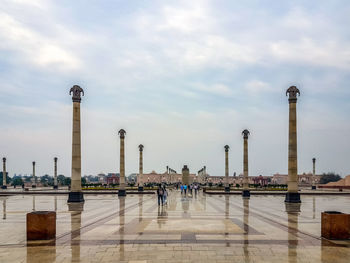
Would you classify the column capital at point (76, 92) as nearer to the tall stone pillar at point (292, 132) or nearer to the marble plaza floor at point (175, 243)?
the marble plaza floor at point (175, 243)

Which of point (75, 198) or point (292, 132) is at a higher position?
point (292, 132)

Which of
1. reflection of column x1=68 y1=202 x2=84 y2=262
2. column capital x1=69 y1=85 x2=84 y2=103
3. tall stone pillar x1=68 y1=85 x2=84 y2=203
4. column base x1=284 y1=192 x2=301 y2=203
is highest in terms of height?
column capital x1=69 y1=85 x2=84 y2=103

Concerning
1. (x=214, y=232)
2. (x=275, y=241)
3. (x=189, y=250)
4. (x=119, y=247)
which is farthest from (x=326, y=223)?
(x=119, y=247)

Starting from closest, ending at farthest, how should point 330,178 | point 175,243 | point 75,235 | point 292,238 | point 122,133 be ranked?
point 175,243
point 292,238
point 75,235
point 122,133
point 330,178

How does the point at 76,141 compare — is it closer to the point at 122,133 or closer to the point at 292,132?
the point at 122,133

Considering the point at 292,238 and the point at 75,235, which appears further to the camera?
the point at 75,235

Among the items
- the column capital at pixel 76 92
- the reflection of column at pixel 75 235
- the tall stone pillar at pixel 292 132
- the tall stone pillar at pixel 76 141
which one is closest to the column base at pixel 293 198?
the tall stone pillar at pixel 292 132

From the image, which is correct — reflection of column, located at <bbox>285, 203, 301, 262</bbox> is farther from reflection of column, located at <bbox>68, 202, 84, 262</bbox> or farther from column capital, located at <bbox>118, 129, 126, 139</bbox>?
column capital, located at <bbox>118, 129, 126, 139</bbox>

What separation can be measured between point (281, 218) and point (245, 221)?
2.49 m

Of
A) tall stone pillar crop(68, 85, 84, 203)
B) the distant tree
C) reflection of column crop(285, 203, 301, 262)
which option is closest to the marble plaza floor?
reflection of column crop(285, 203, 301, 262)

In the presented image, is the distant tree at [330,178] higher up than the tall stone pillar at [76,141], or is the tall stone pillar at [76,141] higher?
the tall stone pillar at [76,141]

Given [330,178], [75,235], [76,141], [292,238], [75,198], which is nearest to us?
[292,238]

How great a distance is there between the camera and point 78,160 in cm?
3083

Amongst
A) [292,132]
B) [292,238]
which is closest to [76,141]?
[292,132]
